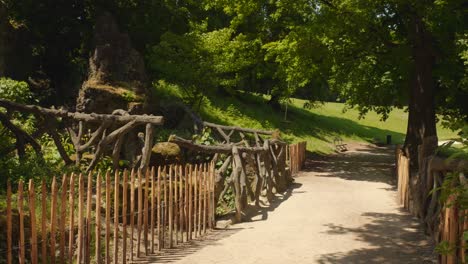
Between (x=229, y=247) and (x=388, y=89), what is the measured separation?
18.3 meters

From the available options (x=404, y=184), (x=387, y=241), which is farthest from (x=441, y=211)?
(x=404, y=184)

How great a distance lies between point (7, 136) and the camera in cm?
1259

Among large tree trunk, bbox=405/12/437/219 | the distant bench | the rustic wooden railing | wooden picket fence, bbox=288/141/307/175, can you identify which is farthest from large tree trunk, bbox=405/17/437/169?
the distant bench

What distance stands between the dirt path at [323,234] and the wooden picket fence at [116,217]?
0.53 m

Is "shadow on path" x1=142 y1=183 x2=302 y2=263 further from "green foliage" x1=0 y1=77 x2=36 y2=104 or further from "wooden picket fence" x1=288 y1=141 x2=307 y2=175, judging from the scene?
"green foliage" x1=0 y1=77 x2=36 y2=104

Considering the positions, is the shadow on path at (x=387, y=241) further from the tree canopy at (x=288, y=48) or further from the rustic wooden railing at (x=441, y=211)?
the tree canopy at (x=288, y=48)

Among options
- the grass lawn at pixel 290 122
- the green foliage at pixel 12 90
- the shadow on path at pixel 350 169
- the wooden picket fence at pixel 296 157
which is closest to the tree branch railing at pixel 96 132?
the green foliage at pixel 12 90

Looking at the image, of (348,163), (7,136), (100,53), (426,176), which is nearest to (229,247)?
(426,176)

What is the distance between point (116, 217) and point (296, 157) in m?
15.4

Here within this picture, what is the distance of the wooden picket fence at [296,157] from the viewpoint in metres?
20.9

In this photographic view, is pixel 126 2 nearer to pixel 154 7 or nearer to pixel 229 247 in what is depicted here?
pixel 154 7

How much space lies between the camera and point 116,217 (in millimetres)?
7262

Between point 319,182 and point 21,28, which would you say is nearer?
point 319,182

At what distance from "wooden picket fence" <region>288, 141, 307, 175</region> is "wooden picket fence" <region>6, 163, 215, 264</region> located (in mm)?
10387
